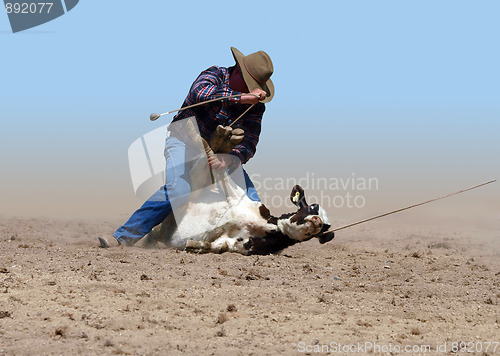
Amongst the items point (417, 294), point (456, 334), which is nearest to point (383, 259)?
point (417, 294)

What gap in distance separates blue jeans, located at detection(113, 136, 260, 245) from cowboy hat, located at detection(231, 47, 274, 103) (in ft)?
3.07

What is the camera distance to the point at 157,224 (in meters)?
6.67

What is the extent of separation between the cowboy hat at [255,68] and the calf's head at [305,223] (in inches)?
50.9

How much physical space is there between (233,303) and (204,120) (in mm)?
2878

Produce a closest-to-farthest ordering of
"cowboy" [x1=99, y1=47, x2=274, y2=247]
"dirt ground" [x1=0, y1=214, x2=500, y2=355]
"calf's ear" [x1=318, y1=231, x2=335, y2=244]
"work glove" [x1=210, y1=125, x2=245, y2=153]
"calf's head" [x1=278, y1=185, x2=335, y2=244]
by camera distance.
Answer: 1. "dirt ground" [x1=0, y1=214, x2=500, y2=355]
2. "calf's head" [x1=278, y1=185, x2=335, y2=244]
3. "calf's ear" [x1=318, y1=231, x2=335, y2=244]
4. "work glove" [x1=210, y1=125, x2=245, y2=153]
5. "cowboy" [x1=99, y1=47, x2=274, y2=247]

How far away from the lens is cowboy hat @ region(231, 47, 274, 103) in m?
6.64

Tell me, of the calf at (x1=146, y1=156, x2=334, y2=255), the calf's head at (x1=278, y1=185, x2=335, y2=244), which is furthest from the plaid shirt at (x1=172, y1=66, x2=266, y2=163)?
the calf's head at (x1=278, y1=185, x2=335, y2=244)

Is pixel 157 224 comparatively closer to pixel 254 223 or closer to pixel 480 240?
pixel 254 223

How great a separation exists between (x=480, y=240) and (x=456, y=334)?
6.83 meters

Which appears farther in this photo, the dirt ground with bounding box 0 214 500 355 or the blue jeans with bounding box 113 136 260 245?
the blue jeans with bounding box 113 136 260 245

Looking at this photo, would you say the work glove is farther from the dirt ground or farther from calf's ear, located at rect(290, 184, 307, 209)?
the dirt ground

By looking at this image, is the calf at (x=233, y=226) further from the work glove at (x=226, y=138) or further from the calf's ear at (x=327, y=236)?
the work glove at (x=226, y=138)

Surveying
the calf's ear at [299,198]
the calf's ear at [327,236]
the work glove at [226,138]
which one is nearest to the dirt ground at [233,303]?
the calf's ear at [327,236]

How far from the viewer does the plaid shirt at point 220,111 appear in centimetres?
654
